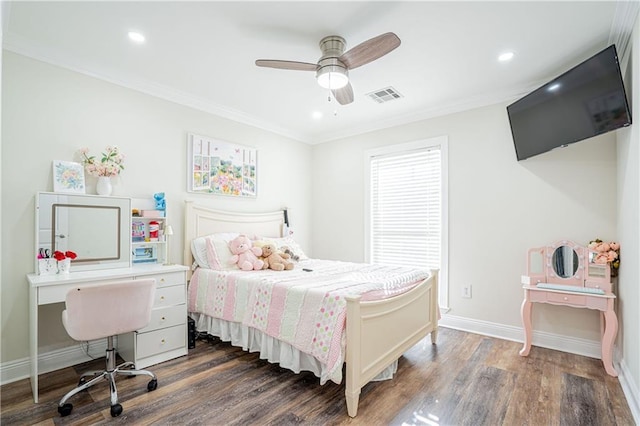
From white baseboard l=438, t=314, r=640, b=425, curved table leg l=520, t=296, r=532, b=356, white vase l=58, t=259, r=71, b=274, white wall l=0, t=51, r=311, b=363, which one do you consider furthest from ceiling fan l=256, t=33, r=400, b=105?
white baseboard l=438, t=314, r=640, b=425

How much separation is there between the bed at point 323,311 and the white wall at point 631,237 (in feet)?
4.69

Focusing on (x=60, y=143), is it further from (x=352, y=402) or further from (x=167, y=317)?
(x=352, y=402)

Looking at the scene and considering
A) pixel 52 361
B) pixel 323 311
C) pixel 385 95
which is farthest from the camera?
pixel 385 95

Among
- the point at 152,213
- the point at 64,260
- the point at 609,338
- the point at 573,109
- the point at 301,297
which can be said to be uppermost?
the point at 573,109

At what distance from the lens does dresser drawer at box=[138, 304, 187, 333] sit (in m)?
2.74

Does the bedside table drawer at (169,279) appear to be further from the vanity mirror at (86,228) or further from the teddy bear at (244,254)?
the teddy bear at (244,254)

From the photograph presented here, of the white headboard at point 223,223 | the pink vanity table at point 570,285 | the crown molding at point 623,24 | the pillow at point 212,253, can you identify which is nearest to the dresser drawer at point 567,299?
Answer: the pink vanity table at point 570,285

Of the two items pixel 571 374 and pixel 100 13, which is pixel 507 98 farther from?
pixel 100 13

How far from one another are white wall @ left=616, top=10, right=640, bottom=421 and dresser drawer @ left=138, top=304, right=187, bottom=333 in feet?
11.3

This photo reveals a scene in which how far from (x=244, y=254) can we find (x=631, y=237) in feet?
10.9

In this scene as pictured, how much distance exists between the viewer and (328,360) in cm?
210

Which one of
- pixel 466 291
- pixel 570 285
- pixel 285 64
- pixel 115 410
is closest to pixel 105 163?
pixel 285 64

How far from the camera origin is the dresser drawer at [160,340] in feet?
8.72

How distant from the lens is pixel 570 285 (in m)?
2.94
